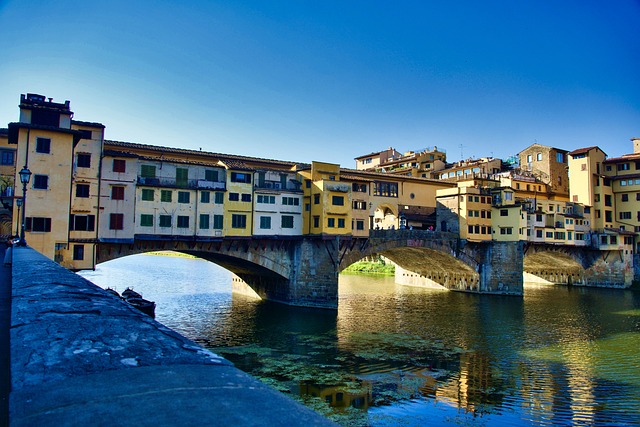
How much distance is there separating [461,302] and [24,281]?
52355mm

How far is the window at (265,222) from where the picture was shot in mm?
45109

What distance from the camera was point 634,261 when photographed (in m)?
72.1

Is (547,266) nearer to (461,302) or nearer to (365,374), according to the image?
(461,302)

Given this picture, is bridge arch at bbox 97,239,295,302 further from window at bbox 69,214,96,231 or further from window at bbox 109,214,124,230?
window at bbox 69,214,96,231

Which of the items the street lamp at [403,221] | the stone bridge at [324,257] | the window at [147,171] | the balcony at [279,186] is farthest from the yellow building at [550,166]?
the window at [147,171]

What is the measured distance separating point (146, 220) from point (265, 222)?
450 inches

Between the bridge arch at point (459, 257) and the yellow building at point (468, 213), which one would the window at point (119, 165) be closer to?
the bridge arch at point (459, 257)

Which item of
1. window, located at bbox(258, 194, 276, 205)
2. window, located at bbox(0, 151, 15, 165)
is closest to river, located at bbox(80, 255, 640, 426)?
window, located at bbox(258, 194, 276, 205)

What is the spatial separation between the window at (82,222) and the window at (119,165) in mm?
4426

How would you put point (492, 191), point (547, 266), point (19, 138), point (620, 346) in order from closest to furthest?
point (19, 138), point (620, 346), point (492, 191), point (547, 266)

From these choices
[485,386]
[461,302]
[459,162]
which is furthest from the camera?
[459,162]

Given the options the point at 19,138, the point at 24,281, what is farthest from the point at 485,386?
the point at 19,138

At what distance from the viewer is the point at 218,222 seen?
1672 inches

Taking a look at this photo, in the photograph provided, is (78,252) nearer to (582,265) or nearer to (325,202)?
(325,202)
